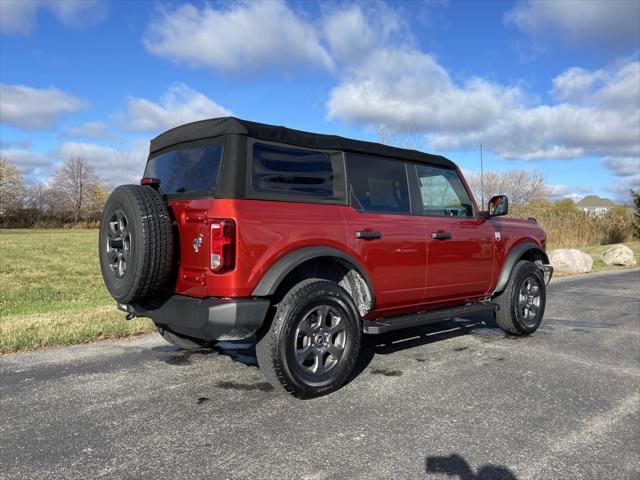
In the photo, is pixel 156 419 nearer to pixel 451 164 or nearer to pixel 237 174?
pixel 237 174

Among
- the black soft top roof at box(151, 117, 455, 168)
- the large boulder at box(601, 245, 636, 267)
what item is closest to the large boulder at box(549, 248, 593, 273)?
the large boulder at box(601, 245, 636, 267)

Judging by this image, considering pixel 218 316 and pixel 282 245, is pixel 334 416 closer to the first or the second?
pixel 218 316

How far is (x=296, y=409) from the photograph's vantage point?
3656 mm

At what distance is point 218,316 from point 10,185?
2449 inches

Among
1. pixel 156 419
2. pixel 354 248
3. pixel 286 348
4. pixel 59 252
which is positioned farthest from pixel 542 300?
pixel 59 252

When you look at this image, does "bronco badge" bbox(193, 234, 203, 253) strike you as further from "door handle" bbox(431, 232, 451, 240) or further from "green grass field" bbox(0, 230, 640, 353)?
"green grass field" bbox(0, 230, 640, 353)

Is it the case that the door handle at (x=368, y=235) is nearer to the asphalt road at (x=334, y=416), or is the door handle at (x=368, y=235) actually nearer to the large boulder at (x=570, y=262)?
the asphalt road at (x=334, y=416)

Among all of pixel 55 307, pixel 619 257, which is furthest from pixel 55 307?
pixel 619 257

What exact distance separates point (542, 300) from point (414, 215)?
8.24 feet

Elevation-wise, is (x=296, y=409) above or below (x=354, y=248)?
below

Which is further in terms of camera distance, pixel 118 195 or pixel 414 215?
pixel 414 215

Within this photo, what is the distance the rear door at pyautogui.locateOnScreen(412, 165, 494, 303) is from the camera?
499cm

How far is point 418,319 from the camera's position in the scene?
4.65m

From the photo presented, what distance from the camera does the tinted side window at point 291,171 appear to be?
3.85 m
